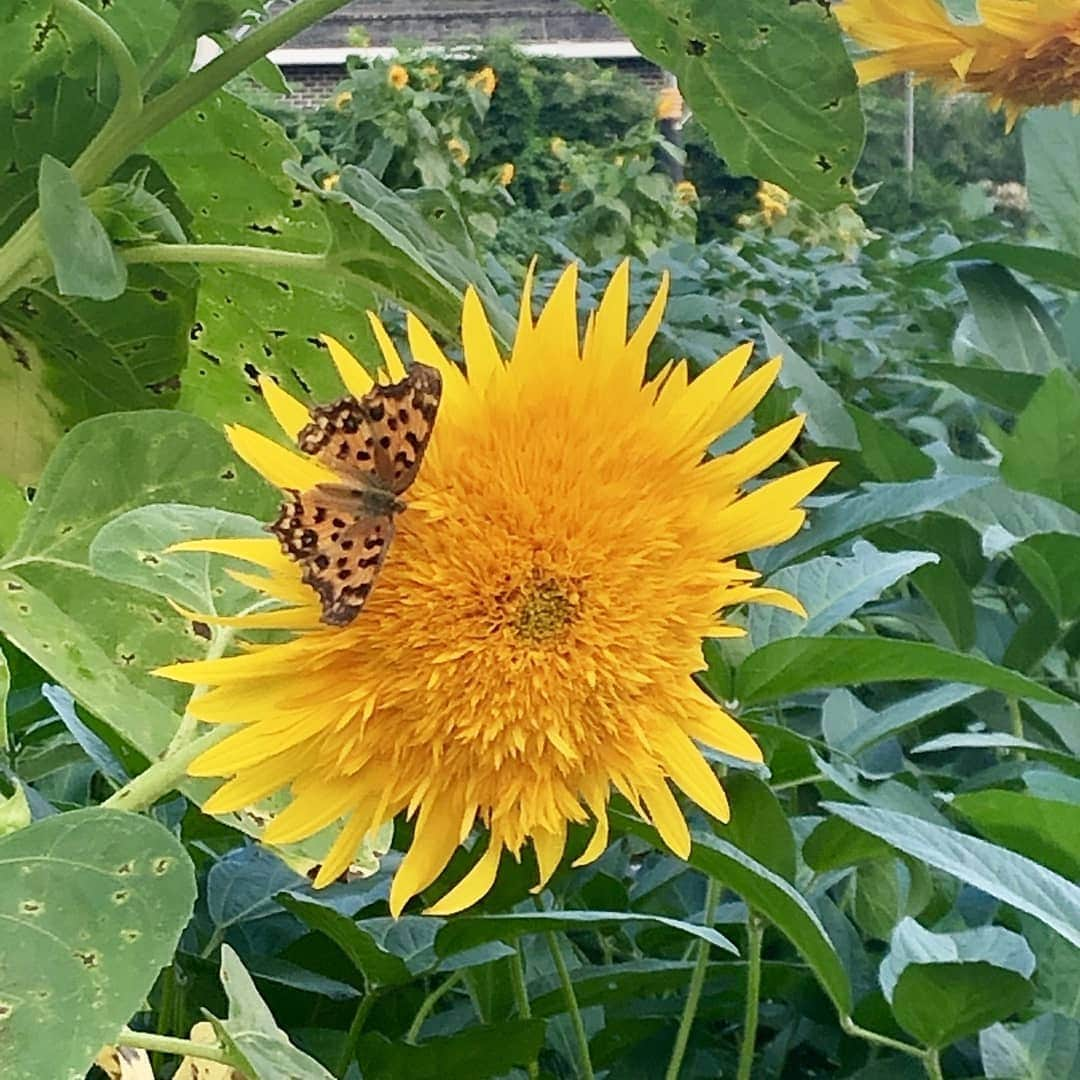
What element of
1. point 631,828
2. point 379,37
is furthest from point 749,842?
point 379,37

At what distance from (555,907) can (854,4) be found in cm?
28

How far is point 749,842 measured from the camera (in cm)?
27

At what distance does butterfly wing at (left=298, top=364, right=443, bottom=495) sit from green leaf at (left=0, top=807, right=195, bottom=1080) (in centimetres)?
6

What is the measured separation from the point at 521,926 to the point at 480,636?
0.23 feet

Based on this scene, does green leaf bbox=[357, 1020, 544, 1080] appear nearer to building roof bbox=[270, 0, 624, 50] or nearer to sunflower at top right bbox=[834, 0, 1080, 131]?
sunflower at top right bbox=[834, 0, 1080, 131]

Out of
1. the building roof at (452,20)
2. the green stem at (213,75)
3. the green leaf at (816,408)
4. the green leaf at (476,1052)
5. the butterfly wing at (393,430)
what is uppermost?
the green stem at (213,75)

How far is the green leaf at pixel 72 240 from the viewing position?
0.27 meters

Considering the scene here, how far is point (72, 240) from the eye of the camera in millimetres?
275

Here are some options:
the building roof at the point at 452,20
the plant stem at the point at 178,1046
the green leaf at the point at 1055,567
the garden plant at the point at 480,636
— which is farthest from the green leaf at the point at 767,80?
the building roof at the point at 452,20

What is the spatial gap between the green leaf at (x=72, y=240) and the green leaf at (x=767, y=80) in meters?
0.12

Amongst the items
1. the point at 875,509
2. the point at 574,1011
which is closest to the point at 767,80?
the point at 875,509

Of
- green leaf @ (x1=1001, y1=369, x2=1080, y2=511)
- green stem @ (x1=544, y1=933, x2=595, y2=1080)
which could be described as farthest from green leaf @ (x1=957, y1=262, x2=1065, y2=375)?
green stem @ (x1=544, y1=933, x2=595, y2=1080)

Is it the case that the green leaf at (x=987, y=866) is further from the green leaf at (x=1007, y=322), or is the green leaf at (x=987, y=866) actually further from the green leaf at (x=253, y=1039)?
the green leaf at (x=1007, y=322)

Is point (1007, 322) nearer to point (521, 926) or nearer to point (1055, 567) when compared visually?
point (1055, 567)
